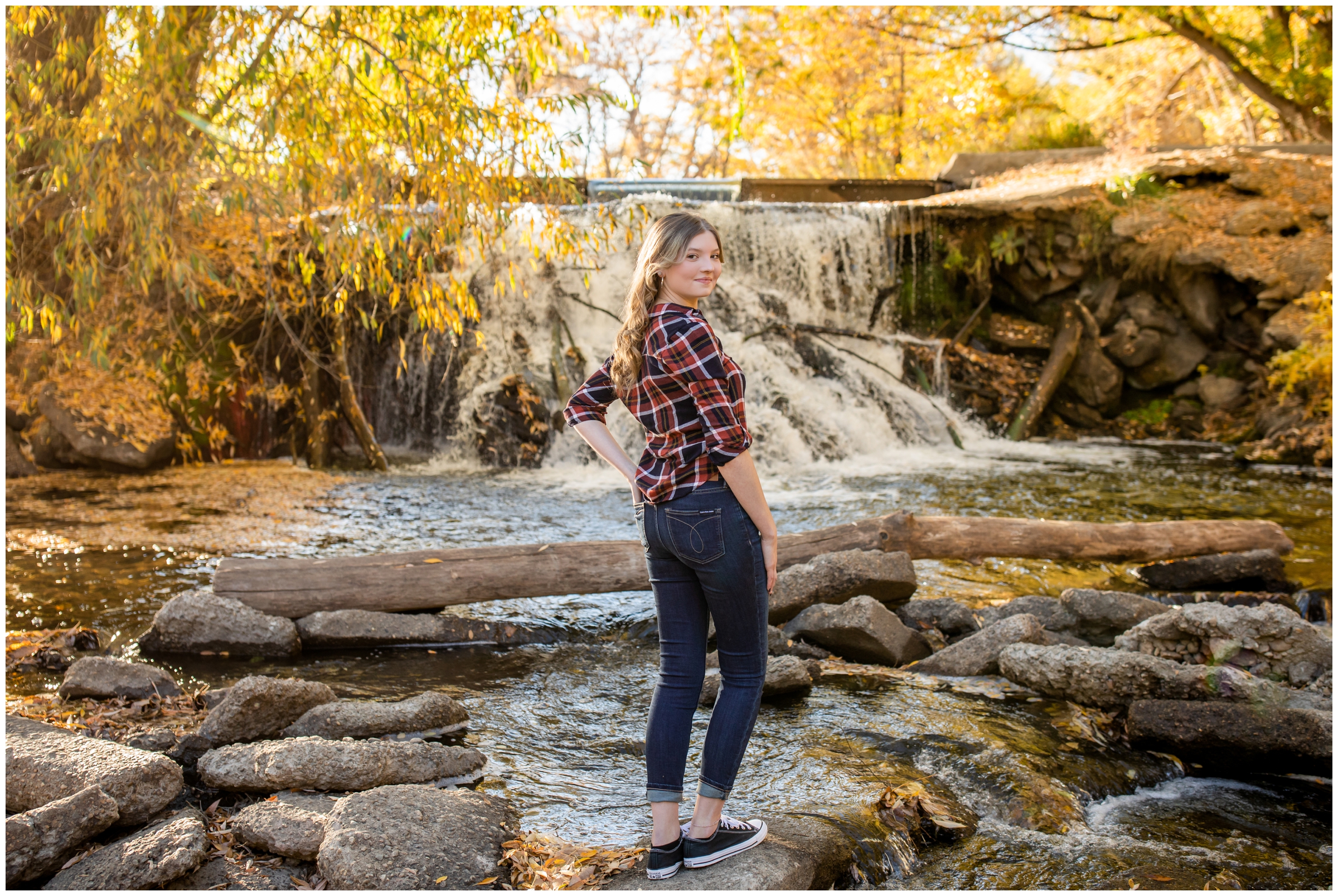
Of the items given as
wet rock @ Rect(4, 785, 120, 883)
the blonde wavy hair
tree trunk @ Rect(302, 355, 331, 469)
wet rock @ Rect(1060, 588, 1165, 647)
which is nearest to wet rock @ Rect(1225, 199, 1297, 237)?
wet rock @ Rect(1060, 588, 1165, 647)

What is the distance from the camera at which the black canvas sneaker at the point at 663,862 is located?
2.66 m

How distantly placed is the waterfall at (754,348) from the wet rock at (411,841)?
8471 millimetres

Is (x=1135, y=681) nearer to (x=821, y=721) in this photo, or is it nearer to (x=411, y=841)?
(x=821, y=721)

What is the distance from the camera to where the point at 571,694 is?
4.63 metres

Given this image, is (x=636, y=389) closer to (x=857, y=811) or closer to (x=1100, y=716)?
(x=857, y=811)

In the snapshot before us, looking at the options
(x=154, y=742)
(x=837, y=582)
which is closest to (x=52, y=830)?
(x=154, y=742)

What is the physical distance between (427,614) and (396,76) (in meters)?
3.00

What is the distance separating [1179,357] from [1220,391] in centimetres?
75

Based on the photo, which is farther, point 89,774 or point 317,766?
point 317,766

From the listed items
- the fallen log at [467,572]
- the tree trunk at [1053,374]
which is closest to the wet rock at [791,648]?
the fallen log at [467,572]

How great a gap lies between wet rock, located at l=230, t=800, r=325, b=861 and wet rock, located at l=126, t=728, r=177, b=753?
A: 0.86 metres

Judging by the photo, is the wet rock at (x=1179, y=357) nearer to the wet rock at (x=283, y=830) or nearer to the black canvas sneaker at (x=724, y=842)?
the black canvas sneaker at (x=724, y=842)

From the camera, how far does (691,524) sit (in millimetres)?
2490

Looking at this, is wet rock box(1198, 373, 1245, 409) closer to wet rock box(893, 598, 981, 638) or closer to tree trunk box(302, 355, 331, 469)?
wet rock box(893, 598, 981, 638)
